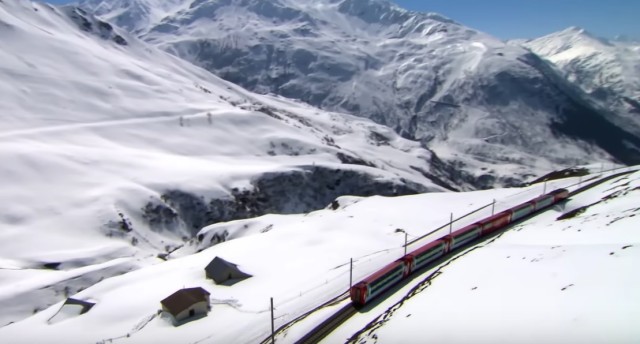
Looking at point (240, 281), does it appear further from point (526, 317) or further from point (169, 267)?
point (526, 317)

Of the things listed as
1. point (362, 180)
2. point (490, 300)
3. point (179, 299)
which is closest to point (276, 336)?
point (179, 299)

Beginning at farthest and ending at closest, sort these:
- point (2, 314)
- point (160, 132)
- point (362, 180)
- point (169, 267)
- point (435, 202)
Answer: point (160, 132) < point (362, 180) < point (435, 202) < point (169, 267) < point (2, 314)

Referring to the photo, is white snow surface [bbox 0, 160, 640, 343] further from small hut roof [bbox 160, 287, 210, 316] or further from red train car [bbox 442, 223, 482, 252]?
red train car [bbox 442, 223, 482, 252]

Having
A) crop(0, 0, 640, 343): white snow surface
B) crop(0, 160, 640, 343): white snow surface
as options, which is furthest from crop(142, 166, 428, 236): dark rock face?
crop(0, 160, 640, 343): white snow surface

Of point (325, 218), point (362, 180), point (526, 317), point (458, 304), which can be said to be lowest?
point (362, 180)

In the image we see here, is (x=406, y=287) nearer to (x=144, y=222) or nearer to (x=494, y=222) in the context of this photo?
(x=494, y=222)

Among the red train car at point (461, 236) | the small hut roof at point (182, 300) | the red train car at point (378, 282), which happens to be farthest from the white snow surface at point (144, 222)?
the red train car at point (461, 236)
